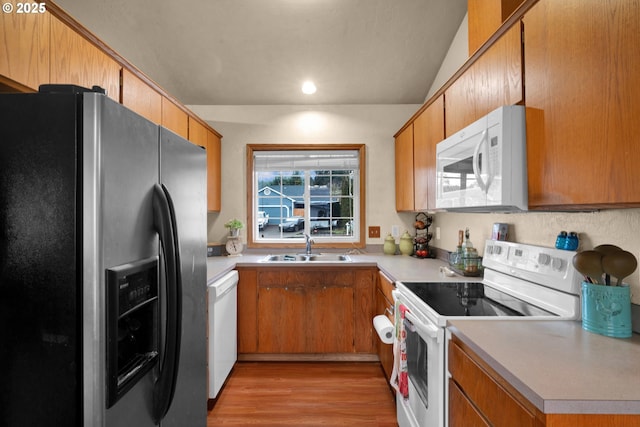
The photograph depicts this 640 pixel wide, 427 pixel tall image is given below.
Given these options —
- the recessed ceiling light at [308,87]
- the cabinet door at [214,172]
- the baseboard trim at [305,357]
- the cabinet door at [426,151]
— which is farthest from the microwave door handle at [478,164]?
the cabinet door at [214,172]

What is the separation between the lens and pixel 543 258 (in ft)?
4.71

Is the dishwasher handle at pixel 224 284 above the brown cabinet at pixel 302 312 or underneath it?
above

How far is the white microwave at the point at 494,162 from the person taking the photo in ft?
4.20

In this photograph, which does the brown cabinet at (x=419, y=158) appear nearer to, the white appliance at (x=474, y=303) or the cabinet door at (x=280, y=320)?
the white appliance at (x=474, y=303)

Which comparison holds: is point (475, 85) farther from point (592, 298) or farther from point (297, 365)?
point (297, 365)

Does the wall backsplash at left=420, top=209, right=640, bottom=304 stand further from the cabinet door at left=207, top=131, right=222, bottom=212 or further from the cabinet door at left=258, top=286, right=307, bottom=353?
the cabinet door at left=207, top=131, right=222, bottom=212

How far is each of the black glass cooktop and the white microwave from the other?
465mm

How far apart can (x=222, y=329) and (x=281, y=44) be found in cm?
224

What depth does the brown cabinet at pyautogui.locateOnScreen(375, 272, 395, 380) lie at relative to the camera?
2305mm

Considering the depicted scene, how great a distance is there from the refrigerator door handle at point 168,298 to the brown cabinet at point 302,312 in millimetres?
1976

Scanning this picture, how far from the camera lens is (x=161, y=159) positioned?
906 mm

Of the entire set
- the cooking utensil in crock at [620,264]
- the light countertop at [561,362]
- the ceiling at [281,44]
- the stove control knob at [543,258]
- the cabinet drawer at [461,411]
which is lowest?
the cabinet drawer at [461,411]

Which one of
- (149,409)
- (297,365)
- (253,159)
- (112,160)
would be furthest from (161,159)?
(253,159)

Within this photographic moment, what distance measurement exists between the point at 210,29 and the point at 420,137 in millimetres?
1806
